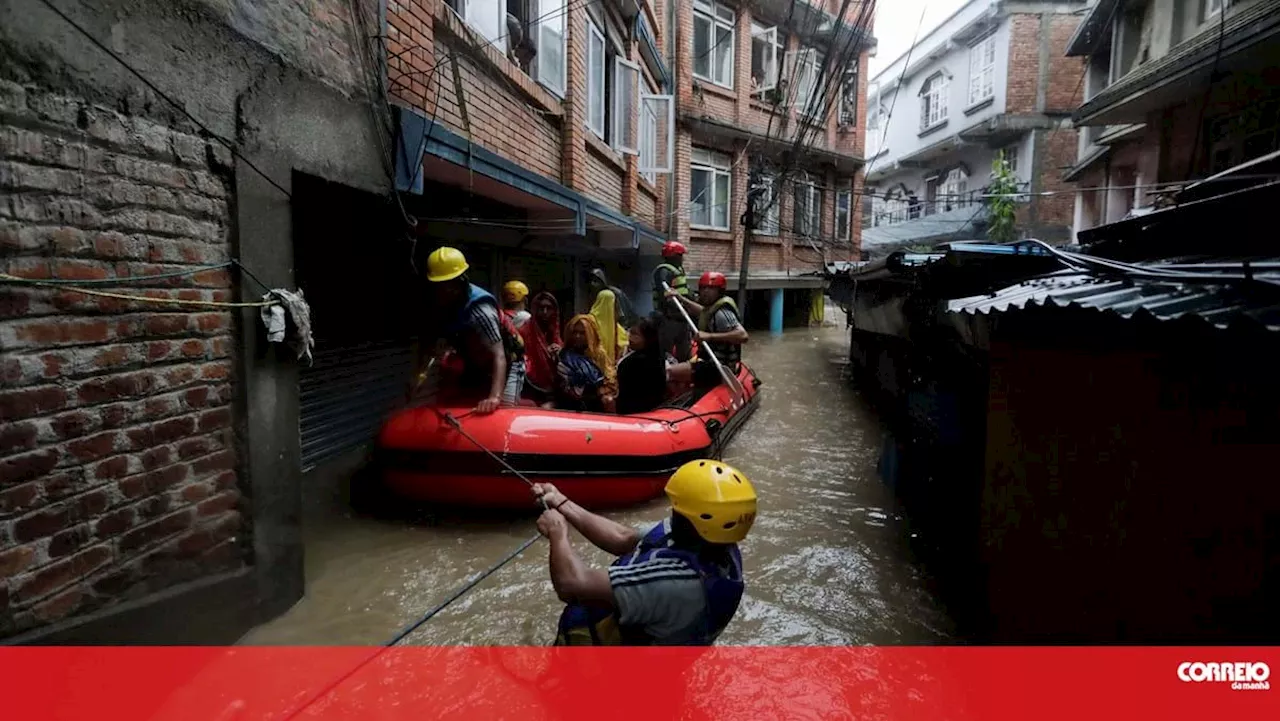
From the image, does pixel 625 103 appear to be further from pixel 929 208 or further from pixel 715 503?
pixel 929 208

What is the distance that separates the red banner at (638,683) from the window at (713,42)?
1428 centimetres

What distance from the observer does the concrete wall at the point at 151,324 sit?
1996 mm

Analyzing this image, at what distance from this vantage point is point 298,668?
2783 millimetres

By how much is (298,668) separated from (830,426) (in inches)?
266

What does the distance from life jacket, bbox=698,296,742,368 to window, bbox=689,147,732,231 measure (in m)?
8.42

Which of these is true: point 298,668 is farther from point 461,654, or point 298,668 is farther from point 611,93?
point 611,93

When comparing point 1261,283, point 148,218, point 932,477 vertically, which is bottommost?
point 932,477

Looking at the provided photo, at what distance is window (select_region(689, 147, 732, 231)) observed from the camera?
15172mm

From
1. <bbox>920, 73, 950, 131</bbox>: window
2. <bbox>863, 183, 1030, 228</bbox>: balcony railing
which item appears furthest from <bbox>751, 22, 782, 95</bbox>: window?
<bbox>920, 73, 950, 131</bbox>: window

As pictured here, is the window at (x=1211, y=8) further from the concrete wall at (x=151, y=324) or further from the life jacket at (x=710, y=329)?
the concrete wall at (x=151, y=324)

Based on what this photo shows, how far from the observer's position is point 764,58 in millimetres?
16781

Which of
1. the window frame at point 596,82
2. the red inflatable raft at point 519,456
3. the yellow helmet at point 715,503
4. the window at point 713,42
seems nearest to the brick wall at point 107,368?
the red inflatable raft at point 519,456

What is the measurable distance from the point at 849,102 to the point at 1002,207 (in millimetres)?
5754

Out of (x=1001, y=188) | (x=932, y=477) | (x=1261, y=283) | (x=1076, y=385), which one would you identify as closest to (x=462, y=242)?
(x=932, y=477)
